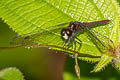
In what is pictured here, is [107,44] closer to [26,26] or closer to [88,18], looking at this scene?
[88,18]

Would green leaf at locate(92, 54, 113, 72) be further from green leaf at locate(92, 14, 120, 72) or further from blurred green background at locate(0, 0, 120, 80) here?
blurred green background at locate(0, 0, 120, 80)

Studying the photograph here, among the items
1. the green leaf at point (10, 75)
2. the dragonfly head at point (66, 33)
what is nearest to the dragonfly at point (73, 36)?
the dragonfly head at point (66, 33)

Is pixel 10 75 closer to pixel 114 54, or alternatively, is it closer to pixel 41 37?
pixel 41 37

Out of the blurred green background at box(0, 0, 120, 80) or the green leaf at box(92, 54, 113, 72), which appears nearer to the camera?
the green leaf at box(92, 54, 113, 72)

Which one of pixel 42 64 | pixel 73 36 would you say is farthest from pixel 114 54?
pixel 42 64

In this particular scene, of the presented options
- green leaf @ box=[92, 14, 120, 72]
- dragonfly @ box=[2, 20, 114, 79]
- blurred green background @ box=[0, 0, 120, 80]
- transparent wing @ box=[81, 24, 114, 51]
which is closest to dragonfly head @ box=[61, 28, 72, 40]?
dragonfly @ box=[2, 20, 114, 79]

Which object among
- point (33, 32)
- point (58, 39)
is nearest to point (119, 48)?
point (58, 39)

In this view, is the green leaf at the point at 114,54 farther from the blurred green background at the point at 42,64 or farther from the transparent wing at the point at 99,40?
the blurred green background at the point at 42,64
